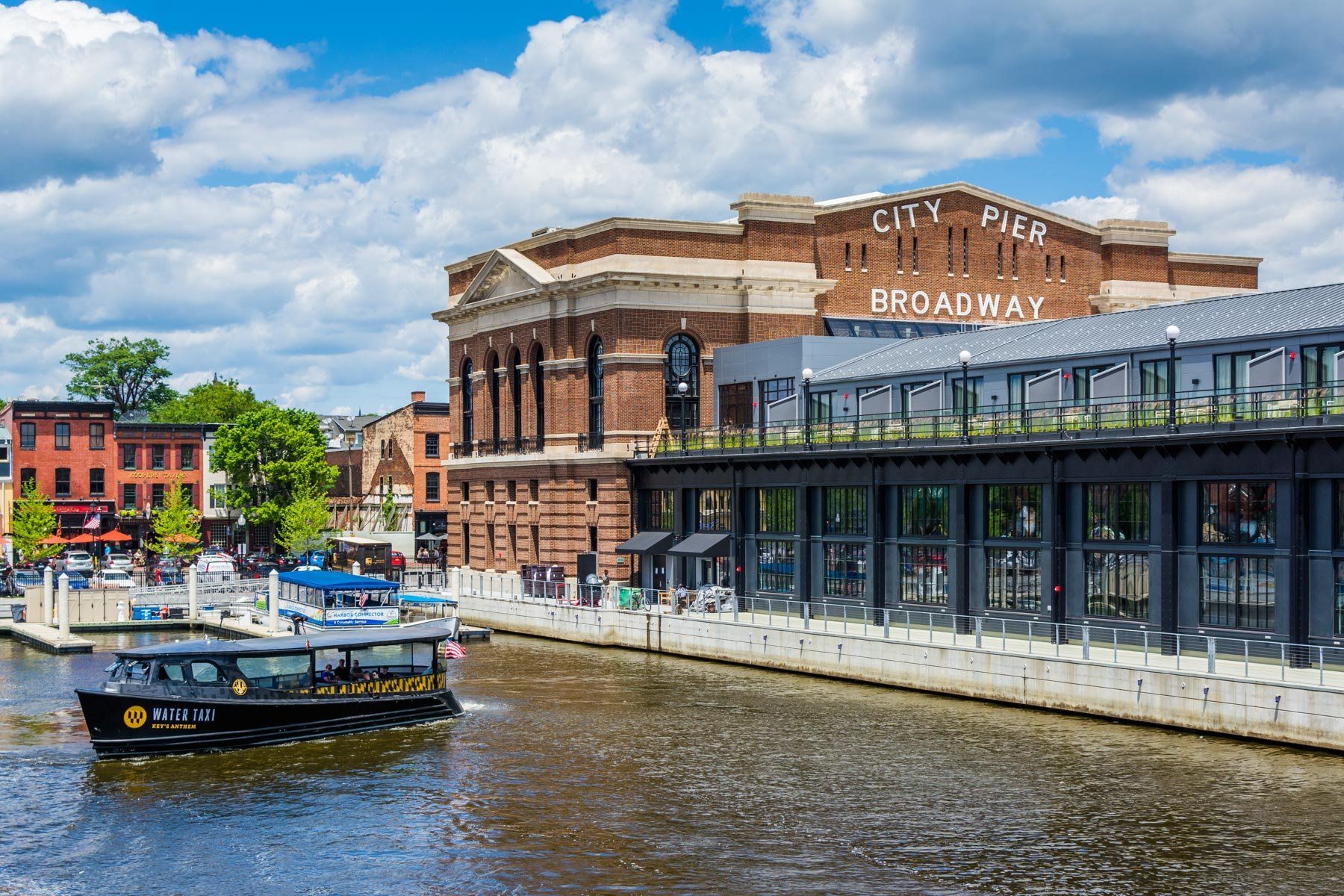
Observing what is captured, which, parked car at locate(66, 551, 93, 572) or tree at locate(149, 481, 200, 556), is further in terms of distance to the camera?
tree at locate(149, 481, 200, 556)

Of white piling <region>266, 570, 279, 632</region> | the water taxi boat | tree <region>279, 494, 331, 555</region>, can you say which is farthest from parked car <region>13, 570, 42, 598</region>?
the water taxi boat

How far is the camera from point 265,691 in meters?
44.8

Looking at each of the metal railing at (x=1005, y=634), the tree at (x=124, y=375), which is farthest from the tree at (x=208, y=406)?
the metal railing at (x=1005, y=634)

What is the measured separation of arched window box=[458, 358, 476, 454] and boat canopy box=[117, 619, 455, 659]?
42.1 m

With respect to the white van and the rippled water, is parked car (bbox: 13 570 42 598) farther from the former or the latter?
the rippled water

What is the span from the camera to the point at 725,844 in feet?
109

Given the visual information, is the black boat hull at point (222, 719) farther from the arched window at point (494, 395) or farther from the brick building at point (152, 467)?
the brick building at point (152, 467)

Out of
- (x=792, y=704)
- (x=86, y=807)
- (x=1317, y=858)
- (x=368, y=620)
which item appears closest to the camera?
(x=1317, y=858)

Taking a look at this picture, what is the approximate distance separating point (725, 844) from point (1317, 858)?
11.3 m

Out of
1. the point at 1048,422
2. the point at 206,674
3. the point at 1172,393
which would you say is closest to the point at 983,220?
the point at 1048,422

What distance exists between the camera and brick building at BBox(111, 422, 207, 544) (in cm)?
11912

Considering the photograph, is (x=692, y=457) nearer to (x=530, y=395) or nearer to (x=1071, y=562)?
(x=530, y=395)

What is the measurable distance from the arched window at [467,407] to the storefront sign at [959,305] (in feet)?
79.7

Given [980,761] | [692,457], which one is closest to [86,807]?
[980,761]
